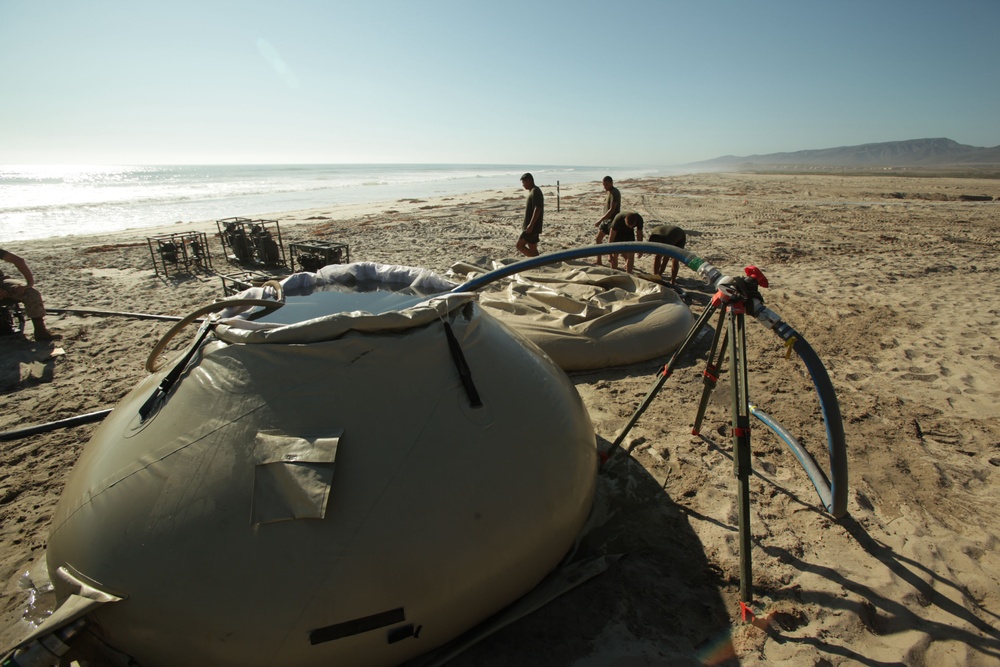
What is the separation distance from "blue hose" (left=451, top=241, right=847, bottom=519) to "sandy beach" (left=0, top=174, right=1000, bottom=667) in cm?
17

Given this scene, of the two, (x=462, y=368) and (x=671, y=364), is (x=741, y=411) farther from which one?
(x=462, y=368)

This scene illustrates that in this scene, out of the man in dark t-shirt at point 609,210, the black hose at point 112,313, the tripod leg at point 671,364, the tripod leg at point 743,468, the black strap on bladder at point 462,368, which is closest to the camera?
the black strap on bladder at point 462,368

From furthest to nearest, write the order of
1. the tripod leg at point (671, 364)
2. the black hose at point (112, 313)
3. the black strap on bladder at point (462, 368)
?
the black hose at point (112, 313)
the tripod leg at point (671, 364)
the black strap on bladder at point (462, 368)

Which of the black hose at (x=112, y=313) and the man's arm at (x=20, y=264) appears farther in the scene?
the black hose at (x=112, y=313)

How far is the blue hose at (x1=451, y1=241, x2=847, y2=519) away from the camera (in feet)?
7.63

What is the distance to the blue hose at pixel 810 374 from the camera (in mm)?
2324

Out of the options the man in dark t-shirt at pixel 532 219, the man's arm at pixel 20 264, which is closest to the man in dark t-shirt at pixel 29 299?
the man's arm at pixel 20 264

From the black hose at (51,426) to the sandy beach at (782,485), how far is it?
0.10 meters

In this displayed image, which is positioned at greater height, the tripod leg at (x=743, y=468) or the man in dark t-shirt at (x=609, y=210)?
the man in dark t-shirt at (x=609, y=210)

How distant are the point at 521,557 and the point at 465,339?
3.26ft

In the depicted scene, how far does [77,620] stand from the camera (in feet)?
5.75

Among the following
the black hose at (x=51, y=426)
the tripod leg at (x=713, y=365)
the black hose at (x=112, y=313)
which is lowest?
the black hose at (x=51, y=426)

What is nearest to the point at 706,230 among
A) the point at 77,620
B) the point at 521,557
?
the point at 521,557

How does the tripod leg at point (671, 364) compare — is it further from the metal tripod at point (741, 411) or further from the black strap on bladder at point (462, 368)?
the black strap on bladder at point (462, 368)
